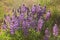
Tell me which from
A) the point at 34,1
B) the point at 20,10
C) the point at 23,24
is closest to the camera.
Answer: the point at 23,24

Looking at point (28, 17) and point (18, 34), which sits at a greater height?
point (28, 17)

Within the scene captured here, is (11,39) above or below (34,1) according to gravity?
below

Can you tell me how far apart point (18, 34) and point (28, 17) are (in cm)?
41

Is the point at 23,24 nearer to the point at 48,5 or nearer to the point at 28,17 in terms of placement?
the point at 28,17

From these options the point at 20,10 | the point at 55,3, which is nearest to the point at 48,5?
the point at 55,3

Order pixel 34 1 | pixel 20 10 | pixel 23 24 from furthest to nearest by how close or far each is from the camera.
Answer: pixel 34 1 → pixel 20 10 → pixel 23 24

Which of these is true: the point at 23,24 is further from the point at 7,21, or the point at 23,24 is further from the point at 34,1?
the point at 34,1

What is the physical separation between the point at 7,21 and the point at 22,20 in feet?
1.34

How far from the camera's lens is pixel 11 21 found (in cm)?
387

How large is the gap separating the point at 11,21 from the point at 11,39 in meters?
0.43

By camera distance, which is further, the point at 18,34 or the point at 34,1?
the point at 34,1

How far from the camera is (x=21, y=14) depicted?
379 centimetres

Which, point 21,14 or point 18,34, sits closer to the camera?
point 21,14

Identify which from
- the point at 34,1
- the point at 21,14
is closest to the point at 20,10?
the point at 21,14
